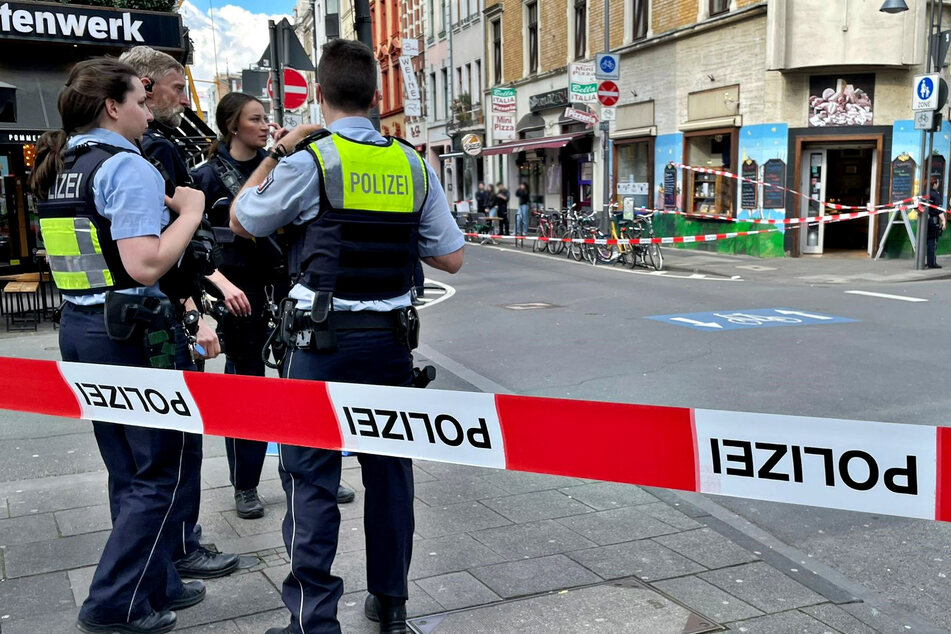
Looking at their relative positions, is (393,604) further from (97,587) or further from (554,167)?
(554,167)

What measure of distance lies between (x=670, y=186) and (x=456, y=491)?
19731mm

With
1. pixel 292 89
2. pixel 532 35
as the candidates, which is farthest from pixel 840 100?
pixel 532 35

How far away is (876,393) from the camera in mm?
6789

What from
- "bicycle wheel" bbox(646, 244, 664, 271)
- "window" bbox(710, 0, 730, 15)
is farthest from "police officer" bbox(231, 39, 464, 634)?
"window" bbox(710, 0, 730, 15)

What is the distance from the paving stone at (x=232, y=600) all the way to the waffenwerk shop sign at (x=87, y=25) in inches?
487

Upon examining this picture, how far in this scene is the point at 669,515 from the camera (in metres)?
4.39

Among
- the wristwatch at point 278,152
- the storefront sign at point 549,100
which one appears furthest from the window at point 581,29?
the wristwatch at point 278,152

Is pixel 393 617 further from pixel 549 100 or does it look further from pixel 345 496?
pixel 549 100

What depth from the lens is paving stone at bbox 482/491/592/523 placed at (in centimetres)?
442

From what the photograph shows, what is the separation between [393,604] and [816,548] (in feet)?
6.61

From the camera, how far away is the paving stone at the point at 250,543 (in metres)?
3.97

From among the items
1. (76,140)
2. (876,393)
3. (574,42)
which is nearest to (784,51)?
(574,42)

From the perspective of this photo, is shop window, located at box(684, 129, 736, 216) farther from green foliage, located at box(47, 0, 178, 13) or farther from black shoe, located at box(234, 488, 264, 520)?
black shoe, located at box(234, 488, 264, 520)

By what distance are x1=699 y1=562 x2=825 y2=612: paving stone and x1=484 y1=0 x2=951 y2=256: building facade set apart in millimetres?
16758
